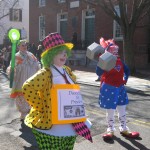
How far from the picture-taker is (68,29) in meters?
26.5

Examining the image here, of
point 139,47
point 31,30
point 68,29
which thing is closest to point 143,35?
point 139,47

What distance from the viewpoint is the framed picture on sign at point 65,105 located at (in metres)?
3.25

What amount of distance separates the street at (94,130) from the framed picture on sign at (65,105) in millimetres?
1903

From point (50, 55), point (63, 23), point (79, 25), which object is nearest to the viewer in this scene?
point (50, 55)

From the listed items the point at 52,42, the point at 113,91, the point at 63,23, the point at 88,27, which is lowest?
the point at 113,91

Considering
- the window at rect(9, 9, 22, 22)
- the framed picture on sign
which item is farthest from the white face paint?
the window at rect(9, 9, 22, 22)

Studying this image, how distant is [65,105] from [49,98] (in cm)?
18

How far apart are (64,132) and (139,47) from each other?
692 inches

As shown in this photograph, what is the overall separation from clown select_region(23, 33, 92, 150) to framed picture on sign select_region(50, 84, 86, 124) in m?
0.02

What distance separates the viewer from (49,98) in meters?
3.27

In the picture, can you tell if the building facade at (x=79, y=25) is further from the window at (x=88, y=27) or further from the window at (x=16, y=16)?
the window at (x=16, y=16)

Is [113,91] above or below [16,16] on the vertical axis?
below

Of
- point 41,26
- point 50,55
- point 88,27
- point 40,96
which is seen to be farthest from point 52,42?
point 41,26

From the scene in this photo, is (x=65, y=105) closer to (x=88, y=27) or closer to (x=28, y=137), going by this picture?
(x=28, y=137)
